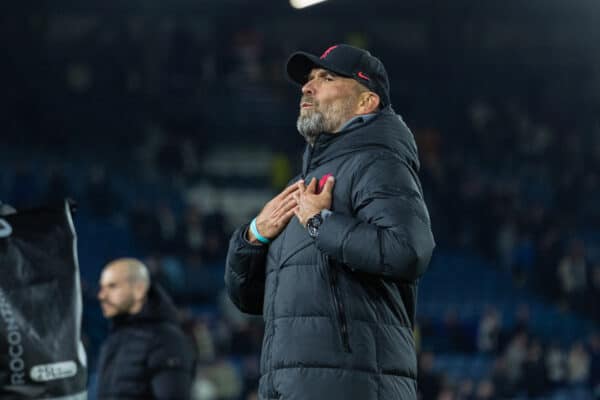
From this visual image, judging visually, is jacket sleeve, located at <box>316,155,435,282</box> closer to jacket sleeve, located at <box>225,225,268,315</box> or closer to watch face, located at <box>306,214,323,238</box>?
watch face, located at <box>306,214,323,238</box>

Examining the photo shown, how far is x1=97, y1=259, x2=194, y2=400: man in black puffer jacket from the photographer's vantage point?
223 inches

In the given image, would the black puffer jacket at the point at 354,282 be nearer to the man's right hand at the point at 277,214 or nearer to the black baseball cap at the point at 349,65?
the man's right hand at the point at 277,214

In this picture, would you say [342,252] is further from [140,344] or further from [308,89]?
[140,344]

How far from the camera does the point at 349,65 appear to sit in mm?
3986

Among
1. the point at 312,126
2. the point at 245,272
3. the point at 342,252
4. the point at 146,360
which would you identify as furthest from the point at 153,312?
the point at 342,252

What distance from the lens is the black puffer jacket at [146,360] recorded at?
5648mm

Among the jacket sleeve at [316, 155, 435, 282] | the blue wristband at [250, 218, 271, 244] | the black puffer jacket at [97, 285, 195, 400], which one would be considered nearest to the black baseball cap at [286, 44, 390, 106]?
the jacket sleeve at [316, 155, 435, 282]

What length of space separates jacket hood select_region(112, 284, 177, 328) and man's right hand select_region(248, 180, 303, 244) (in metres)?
2.04

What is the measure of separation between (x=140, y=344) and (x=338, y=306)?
2.32 meters

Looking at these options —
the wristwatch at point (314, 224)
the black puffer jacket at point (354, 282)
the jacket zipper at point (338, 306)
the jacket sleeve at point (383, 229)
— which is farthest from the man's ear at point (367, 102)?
the jacket zipper at point (338, 306)

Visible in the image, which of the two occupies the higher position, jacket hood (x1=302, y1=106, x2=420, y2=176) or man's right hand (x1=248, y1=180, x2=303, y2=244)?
jacket hood (x1=302, y1=106, x2=420, y2=176)

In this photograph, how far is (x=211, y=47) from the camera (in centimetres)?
2064

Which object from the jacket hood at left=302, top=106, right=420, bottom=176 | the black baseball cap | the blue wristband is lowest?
the blue wristband

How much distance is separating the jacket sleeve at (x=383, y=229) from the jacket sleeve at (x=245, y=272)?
1.28 ft
